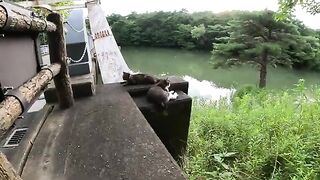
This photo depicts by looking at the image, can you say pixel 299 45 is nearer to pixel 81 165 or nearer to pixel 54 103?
pixel 54 103

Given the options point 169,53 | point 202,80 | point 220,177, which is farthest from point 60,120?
point 169,53

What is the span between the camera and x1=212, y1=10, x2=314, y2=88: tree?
359 inches

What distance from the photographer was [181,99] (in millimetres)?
2719

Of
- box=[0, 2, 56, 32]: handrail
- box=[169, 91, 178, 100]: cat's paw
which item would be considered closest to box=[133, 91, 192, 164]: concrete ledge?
box=[169, 91, 178, 100]: cat's paw

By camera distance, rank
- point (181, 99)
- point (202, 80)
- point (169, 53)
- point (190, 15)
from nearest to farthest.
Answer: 1. point (181, 99)
2. point (202, 80)
3. point (169, 53)
4. point (190, 15)

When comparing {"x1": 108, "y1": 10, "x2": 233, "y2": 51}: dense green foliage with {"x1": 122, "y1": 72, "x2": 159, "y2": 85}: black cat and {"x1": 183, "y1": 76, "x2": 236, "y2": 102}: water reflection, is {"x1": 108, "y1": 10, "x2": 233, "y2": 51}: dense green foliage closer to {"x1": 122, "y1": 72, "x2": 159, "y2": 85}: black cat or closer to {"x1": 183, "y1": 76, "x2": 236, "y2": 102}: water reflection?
{"x1": 183, "y1": 76, "x2": 236, "y2": 102}: water reflection

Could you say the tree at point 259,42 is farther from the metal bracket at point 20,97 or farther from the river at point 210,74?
the metal bracket at point 20,97

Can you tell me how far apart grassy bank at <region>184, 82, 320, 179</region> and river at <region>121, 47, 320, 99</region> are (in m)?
5.43

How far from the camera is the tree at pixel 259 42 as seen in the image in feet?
29.9

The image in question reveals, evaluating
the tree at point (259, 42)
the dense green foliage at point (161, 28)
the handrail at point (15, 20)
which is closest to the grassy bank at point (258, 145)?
the handrail at point (15, 20)

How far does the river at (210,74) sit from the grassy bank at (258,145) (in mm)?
5434

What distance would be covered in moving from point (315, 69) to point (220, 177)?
11958 millimetres

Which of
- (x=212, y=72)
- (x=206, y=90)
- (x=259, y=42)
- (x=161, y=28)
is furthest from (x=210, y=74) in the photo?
(x=161, y=28)

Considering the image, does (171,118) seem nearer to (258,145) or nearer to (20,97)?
(258,145)
